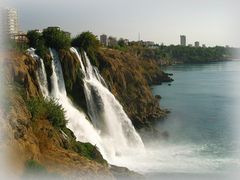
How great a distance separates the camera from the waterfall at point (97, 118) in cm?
335

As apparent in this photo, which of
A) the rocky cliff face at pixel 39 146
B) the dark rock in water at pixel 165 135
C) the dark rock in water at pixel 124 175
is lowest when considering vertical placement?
the dark rock in water at pixel 165 135

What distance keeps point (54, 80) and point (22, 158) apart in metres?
2.30

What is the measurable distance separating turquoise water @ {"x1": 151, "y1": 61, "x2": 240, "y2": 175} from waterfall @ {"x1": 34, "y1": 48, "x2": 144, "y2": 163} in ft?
1.19

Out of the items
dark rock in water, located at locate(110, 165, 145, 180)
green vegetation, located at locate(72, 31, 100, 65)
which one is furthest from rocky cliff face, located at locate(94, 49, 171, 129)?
dark rock in water, located at locate(110, 165, 145, 180)

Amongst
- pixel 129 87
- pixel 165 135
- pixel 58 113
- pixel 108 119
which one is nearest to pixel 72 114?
pixel 108 119

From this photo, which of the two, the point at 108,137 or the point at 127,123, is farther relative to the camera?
the point at 127,123

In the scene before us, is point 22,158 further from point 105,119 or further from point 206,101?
point 206,101

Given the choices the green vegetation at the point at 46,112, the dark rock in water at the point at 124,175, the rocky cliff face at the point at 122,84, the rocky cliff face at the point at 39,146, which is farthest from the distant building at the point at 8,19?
the rocky cliff face at the point at 122,84

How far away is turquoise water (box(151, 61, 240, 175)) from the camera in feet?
7.10

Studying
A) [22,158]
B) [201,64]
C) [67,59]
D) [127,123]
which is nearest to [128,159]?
[127,123]

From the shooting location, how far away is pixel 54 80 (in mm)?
3625

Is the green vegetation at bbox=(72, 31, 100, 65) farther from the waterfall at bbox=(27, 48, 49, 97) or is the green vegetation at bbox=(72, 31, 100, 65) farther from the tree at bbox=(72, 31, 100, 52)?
the waterfall at bbox=(27, 48, 49, 97)

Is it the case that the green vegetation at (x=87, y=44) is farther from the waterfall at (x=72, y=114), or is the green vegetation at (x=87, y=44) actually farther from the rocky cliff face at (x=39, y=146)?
the rocky cliff face at (x=39, y=146)

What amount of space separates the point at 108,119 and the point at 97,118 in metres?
0.11
